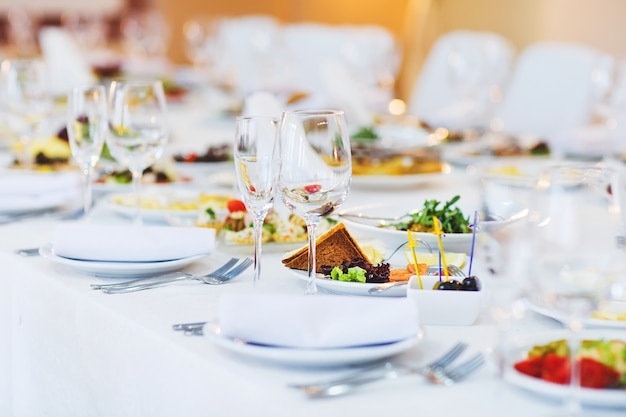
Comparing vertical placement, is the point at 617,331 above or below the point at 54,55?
below

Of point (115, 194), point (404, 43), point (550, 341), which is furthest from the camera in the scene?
point (404, 43)

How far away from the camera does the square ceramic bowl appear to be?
1.16m

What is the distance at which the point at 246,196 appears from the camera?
1270 millimetres

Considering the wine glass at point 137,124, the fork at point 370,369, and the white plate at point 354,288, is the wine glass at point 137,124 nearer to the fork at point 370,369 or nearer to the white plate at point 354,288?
the white plate at point 354,288

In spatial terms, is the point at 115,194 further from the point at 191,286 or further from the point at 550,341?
the point at 550,341

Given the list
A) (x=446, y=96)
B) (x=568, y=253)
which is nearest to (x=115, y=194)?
(x=568, y=253)

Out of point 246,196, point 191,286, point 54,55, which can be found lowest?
point 191,286

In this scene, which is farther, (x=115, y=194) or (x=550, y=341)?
(x=115, y=194)

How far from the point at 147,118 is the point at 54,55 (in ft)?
7.06

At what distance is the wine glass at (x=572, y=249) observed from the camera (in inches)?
33.2

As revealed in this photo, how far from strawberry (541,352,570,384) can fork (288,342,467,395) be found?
119mm

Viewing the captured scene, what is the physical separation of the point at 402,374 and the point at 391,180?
3.69 ft

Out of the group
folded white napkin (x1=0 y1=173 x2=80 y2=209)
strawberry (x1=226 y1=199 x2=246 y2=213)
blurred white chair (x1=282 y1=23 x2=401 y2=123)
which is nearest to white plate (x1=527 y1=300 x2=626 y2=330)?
strawberry (x1=226 y1=199 x2=246 y2=213)

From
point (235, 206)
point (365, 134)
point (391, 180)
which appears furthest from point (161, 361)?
point (365, 134)
